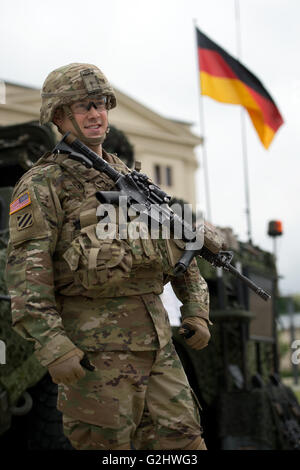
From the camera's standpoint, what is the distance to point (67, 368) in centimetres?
245

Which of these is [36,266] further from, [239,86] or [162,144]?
[162,144]

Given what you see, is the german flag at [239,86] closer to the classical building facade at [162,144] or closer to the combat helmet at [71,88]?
the combat helmet at [71,88]

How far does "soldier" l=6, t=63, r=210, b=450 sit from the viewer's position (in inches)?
102

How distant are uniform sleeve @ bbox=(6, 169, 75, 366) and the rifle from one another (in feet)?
0.50

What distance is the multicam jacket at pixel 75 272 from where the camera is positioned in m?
2.58

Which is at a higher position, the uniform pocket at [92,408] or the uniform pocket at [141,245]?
the uniform pocket at [141,245]

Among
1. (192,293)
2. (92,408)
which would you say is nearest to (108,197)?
(192,293)

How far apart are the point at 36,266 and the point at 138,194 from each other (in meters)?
0.49

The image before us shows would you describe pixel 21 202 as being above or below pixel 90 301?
above

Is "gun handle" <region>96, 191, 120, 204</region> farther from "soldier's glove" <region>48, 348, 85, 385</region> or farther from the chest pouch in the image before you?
"soldier's glove" <region>48, 348, 85, 385</region>

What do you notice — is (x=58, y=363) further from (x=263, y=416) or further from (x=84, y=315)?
(x=263, y=416)

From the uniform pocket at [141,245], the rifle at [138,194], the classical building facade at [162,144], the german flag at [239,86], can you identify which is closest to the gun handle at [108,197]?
the rifle at [138,194]

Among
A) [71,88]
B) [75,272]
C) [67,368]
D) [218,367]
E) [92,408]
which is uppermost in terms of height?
[71,88]

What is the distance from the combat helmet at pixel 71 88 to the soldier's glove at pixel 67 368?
33.6 inches
